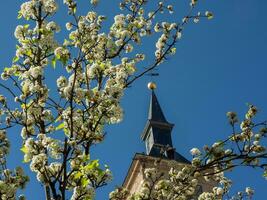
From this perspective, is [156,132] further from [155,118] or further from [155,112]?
[155,112]

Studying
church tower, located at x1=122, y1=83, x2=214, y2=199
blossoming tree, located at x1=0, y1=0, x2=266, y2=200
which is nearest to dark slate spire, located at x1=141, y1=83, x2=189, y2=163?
church tower, located at x1=122, y1=83, x2=214, y2=199

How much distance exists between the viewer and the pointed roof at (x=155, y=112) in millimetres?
47375

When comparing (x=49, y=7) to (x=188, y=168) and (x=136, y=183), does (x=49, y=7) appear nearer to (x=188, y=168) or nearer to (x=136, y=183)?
(x=188, y=168)

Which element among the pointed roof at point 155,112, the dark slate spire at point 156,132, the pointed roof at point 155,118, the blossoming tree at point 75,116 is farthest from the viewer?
the pointed roof at point 155,112

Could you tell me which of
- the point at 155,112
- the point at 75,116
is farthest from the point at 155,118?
the point at 75,116

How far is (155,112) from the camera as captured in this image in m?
48.8

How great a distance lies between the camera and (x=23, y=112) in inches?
372

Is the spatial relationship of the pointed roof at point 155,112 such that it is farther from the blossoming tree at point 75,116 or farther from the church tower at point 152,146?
the blossoming tree at point 75,116

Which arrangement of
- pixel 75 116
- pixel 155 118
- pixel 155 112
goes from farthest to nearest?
pixel 155 112 → pixel 155 118 → pixel 75 116

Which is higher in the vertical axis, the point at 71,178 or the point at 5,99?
the point at 5,99

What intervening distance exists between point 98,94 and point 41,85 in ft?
3.85

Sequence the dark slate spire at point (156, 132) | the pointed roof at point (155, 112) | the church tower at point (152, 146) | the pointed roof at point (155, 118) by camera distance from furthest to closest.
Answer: the pointed roof at point (155, 112)
the pointed roof at point (155, 118)
the dark slate spire at point (156, 132)
the church tower at point (152, 146)

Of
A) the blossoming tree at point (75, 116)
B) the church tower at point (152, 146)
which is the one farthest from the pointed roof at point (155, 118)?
the blossoming tree at point (75, 116)

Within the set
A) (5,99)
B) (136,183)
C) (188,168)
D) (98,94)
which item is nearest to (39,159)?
(98,94)
